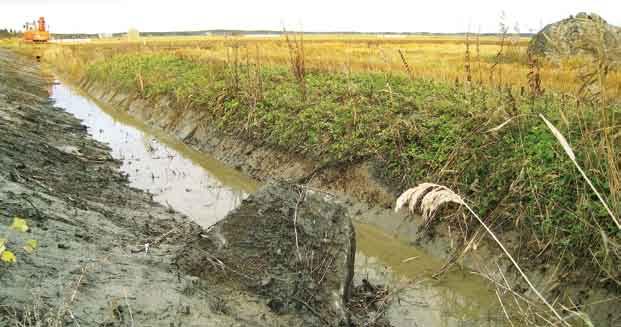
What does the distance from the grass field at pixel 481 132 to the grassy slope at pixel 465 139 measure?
0.02 m

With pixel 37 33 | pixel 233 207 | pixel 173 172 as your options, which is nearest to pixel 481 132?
pixel 233 207

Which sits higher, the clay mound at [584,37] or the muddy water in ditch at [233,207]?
the clay mound at [584,37]

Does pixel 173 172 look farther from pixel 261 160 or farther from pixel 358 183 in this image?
pixel 358 183

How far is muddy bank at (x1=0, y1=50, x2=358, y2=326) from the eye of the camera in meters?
3.67

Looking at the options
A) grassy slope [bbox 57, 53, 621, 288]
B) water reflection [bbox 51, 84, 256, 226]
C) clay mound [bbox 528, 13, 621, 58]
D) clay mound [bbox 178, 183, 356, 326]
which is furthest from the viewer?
water reflection [bbox 51, 84, 256, 226]

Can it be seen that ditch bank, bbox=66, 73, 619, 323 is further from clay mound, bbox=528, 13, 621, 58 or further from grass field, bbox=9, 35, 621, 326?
clay mound, bbox=528, 13, 621, 58

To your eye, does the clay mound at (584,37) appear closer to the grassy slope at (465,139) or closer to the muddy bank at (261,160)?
the grassy slope at (465,139)

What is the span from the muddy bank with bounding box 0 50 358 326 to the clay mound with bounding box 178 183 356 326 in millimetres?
135

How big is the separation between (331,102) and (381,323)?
5734 mm

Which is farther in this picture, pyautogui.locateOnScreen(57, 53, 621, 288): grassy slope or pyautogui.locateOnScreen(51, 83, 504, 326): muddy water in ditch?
pyautogui.locateOnScreen(51, 83, 504, 326): muddy water in ditch

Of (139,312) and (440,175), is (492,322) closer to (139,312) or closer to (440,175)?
(440,175)

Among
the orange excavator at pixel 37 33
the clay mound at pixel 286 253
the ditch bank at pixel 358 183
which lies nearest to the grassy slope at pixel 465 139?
the ditch bank at pixel 358 183

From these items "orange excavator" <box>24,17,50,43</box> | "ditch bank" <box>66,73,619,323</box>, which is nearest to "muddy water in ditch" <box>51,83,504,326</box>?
"ditch bank" <box>66,73,619,323</box>

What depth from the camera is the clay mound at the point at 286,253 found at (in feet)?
14.4
